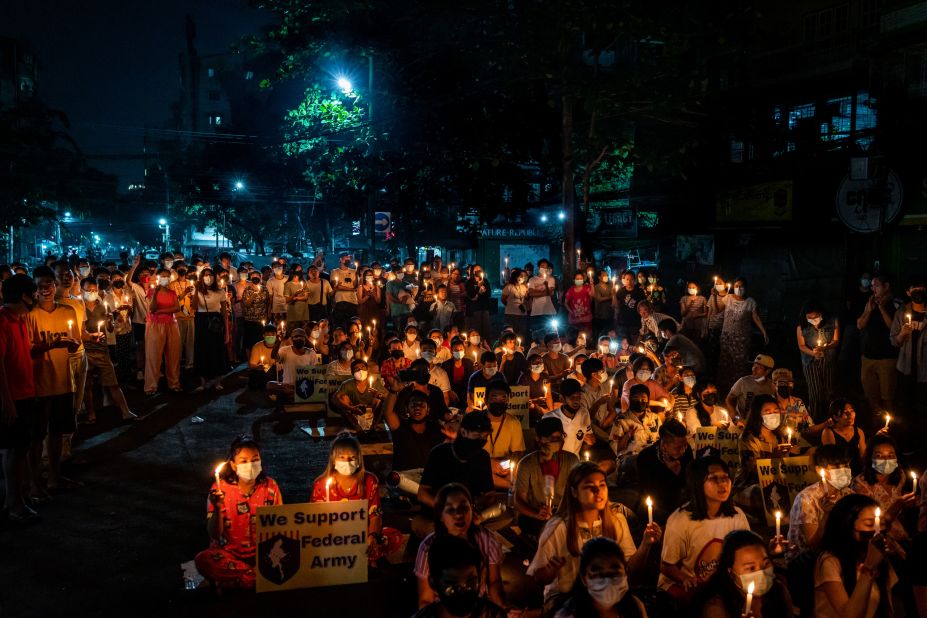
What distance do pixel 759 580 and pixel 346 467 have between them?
335 cm

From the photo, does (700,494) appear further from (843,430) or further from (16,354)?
(16,354)

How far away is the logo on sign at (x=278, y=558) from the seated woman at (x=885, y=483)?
4.58 metres

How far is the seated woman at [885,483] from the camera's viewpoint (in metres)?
6.56

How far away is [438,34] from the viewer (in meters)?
20.6

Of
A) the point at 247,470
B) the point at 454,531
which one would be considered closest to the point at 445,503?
the point at 454,531

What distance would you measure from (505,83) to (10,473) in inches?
570

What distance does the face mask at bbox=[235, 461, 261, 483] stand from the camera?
6328mm

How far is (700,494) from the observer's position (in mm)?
5406

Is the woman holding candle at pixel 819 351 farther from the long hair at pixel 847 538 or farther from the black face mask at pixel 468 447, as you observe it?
the long hair at pixel 847 538

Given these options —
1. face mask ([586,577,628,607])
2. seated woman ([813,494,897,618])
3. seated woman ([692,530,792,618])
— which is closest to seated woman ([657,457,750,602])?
seated woman ([813,494,897,618])

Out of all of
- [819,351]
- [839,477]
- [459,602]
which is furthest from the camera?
[819,351]

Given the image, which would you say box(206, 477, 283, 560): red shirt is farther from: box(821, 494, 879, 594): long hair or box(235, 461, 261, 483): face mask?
box(821, 494, 879, 594): long hair

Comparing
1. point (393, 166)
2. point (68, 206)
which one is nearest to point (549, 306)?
point (393, 166)

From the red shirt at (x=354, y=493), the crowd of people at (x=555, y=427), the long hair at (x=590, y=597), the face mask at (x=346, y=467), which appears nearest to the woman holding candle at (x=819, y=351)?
the crowd of people at (x=555, y=427)
